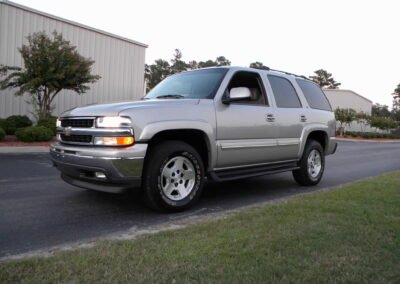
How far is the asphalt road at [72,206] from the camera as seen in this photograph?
13.1 feet

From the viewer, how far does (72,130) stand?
191 inches

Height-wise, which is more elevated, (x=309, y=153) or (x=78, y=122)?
(x=78, y=122)

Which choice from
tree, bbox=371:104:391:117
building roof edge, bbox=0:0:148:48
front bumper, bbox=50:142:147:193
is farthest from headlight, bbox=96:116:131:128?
tree, bbox=371:104:391:117

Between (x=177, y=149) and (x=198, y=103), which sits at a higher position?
(x=198, y=103)

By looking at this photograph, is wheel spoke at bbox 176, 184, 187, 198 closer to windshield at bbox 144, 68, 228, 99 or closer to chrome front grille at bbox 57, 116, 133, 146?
chrome front grille at bbox 57, 116, 133, 146

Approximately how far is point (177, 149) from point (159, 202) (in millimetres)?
681

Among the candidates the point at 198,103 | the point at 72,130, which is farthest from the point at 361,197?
the point at 72,130

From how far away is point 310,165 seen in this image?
24.6 ft

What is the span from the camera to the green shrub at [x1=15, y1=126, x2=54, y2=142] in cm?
1298

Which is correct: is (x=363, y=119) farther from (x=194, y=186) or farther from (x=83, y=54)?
(x=194, y=186)

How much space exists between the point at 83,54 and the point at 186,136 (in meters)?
17.5

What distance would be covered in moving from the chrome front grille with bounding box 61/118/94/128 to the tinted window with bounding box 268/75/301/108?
3171 mm

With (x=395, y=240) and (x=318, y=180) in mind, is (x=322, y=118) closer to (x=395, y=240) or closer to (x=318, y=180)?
(x=318, y=180)

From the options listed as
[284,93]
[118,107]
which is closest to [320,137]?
[284,93]
